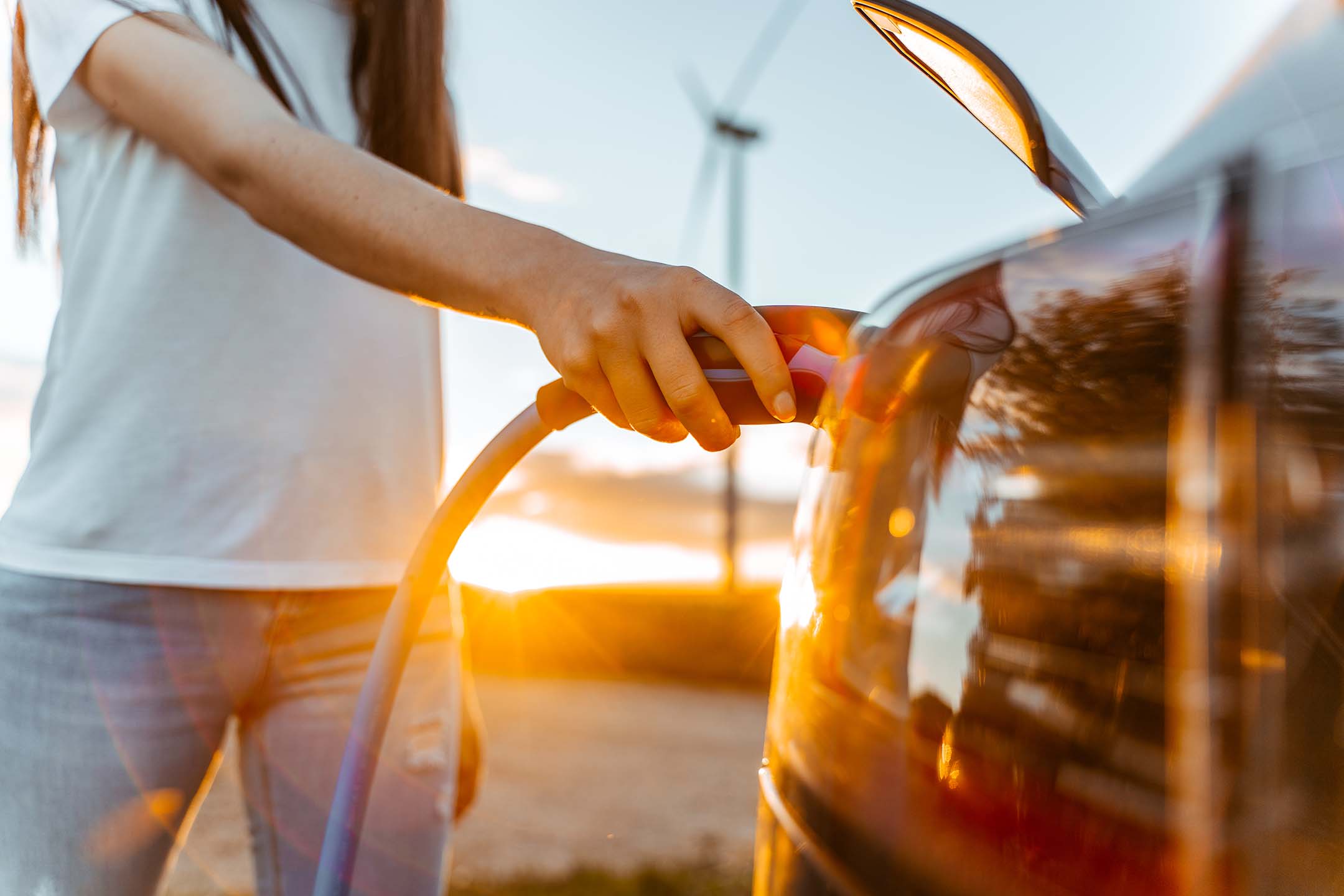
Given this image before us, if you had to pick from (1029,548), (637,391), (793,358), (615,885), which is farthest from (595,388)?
(615,885)

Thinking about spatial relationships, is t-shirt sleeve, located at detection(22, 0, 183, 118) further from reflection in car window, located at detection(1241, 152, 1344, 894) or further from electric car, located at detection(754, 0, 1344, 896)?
reflection in car window, located at detection(1241, 152, 1344, 894)

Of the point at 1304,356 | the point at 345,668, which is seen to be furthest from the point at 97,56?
the point at 1304,356

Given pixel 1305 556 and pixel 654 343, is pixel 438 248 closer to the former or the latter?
pixel 654 343

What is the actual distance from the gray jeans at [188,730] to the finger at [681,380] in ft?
2.54

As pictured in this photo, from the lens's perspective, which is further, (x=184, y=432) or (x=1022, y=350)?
(x=184, y=432)

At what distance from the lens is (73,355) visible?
117 centimetres

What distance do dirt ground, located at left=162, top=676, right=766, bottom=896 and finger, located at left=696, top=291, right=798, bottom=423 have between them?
3.35 metres

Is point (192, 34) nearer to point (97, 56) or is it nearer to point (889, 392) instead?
point (97, 56)

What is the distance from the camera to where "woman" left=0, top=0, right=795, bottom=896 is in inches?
41.6

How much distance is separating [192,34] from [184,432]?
1.52 feet

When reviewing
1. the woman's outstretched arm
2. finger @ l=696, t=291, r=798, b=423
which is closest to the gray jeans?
the woman's outstretched arm

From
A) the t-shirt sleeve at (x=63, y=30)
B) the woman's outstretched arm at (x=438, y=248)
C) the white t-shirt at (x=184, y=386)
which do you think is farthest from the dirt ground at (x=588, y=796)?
the woman's outstretched arm at (x=438, y=248)

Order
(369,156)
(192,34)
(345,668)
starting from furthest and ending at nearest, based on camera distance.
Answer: (345,668)
(192,34)
(369,156)

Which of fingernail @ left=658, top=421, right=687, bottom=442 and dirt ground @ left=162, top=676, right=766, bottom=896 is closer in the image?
fingernail @ left=658, top=421, right=687, bottom=442
